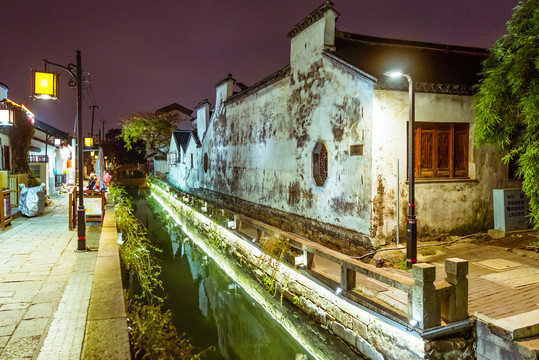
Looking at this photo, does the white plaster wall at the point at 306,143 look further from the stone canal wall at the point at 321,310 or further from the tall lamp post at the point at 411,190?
the stone canal wall at the point at 321,310

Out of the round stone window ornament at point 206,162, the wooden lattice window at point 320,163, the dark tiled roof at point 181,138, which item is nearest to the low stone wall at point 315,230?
the wooden lattice window at point 320,163

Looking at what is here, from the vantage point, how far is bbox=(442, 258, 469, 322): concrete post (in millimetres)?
5375

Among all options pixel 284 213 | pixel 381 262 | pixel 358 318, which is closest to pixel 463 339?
pixel 358 318

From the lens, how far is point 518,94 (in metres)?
8.02

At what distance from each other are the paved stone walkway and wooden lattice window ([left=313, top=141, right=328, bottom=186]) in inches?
271

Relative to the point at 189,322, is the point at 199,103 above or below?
above

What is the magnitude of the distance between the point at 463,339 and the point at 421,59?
1003 centimetres

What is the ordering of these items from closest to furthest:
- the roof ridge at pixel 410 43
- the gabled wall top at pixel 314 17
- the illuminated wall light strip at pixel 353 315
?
the illuminated wall light strip at pixel 353 315, the gabled wall top at pixel 314 17, the roof ridge at pixel 410 43

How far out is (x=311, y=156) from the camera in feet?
39.5

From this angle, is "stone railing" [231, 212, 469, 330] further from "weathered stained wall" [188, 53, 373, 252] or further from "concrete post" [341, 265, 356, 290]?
"weathered stained wall" [188, 53, 373, 252]

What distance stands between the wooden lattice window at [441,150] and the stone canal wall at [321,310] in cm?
466

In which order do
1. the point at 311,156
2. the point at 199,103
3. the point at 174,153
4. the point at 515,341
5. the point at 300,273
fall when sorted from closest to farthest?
the point at 515,341
the point at 300,273
the point at 311,156
the point at 199,103
the point at 174,153

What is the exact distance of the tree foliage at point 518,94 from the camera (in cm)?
759

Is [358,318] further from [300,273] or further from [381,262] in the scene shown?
[381,262]
